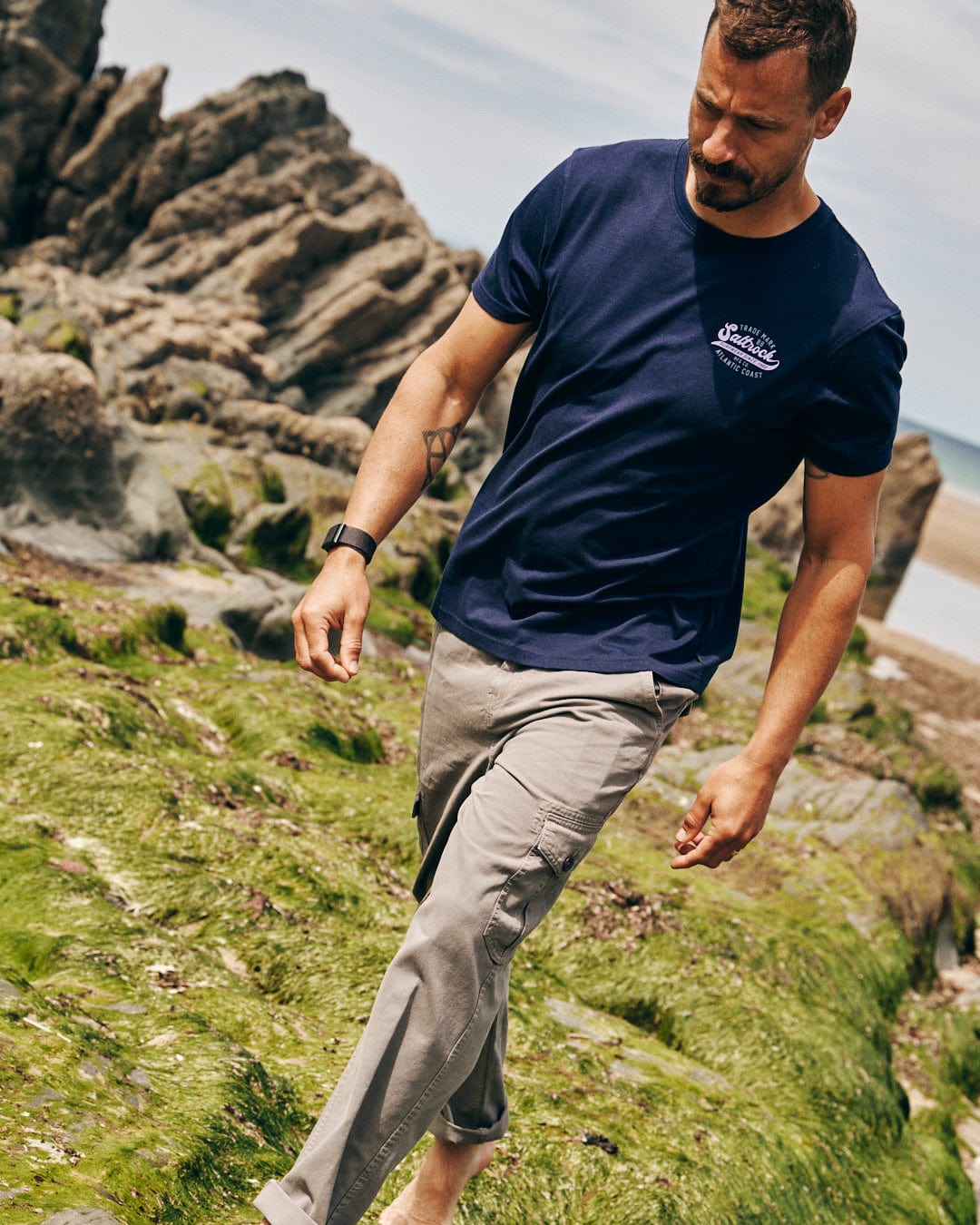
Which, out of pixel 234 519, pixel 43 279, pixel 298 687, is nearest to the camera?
pixel 298 687

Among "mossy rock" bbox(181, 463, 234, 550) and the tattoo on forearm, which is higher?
the tattoo on forearm

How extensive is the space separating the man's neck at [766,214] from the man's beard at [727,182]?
0.05 metres

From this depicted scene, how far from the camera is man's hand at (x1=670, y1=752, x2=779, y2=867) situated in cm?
408

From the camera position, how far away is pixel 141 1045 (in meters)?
5.80

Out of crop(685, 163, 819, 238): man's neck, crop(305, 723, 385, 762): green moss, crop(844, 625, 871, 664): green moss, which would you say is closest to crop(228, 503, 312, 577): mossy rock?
crop(305, 723, 385, 762): green moss

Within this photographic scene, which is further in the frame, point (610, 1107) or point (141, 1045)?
point (610, 1107)

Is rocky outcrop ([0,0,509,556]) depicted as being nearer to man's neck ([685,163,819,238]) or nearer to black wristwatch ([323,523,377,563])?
black wristwatch ([323,523,377,563])

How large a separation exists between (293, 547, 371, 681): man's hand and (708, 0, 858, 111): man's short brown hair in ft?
6.96

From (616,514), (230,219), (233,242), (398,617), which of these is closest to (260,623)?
(398,617)

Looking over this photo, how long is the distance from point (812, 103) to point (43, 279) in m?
50.1

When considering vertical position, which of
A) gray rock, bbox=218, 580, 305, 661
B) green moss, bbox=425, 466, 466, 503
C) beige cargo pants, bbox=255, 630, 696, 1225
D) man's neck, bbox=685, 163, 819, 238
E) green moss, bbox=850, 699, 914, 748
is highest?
man's neck, bbox=685, 163, 819, 238

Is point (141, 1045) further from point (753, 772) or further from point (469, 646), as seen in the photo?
point (753, 772)

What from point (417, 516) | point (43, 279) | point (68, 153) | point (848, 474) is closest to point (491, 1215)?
point (848, 474)

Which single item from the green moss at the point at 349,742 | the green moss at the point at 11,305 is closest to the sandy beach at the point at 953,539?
the green moss at the point at 11,305
